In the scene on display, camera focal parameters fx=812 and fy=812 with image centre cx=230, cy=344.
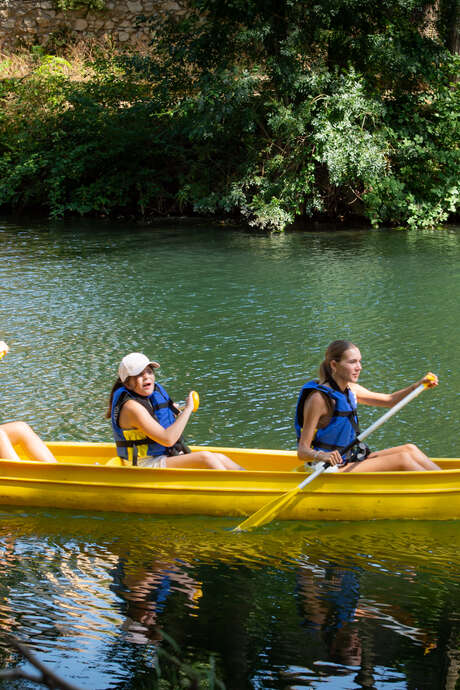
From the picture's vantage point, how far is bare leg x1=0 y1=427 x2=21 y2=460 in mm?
5008

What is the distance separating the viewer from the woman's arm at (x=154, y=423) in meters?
4.68

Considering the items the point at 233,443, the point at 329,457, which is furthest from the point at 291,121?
the point at 329,457

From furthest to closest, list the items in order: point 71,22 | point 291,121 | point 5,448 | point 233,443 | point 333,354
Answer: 1. point 71,22
2. point 291,121
3. point 233,443
4. point 5,448
5. point 333,354

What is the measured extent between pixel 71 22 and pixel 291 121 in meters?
11.1

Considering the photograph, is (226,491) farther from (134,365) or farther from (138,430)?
(134,365)

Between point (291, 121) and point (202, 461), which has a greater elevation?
point (291, 121)

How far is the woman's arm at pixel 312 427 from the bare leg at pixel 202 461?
51 centimetres

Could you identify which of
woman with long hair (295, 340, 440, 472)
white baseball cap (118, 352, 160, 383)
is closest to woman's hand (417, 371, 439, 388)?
woman with long hair (295, 340, 440, 472)

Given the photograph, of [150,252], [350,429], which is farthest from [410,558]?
[150,252]

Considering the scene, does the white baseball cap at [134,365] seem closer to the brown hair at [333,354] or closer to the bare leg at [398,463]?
the brown hair at [333,354]

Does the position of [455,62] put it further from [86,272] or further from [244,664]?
[244,664]

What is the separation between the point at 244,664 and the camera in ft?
10.7

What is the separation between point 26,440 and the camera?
5062 millimetres

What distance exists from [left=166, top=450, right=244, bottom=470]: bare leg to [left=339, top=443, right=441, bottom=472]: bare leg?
27.8 inches
